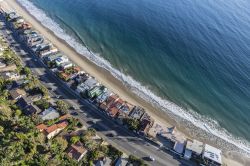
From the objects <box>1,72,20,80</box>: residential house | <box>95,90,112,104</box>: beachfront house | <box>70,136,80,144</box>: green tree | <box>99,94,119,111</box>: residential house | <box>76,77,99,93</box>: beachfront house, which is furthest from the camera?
<box>76,77,99,93</box>: beachfront house

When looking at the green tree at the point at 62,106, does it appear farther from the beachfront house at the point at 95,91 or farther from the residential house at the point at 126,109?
the residential house at the point at 126,109

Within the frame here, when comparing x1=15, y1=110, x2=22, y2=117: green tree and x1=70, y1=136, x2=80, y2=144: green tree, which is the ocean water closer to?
x1=70, y1=136, x2=80, y2=144: green tree

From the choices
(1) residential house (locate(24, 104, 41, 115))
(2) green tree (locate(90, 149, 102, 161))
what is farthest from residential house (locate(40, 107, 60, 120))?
(2) green tree (locate(90, 149, 102, 161))

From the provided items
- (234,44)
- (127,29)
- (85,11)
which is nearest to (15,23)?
(85,11)

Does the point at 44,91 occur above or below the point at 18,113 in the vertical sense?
above

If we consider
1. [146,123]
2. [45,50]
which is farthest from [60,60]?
[146,123]

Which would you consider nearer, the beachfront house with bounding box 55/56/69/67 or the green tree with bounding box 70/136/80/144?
the green tree with bounding box 70/136/80/144

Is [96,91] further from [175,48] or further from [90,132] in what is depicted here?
[175,48]
